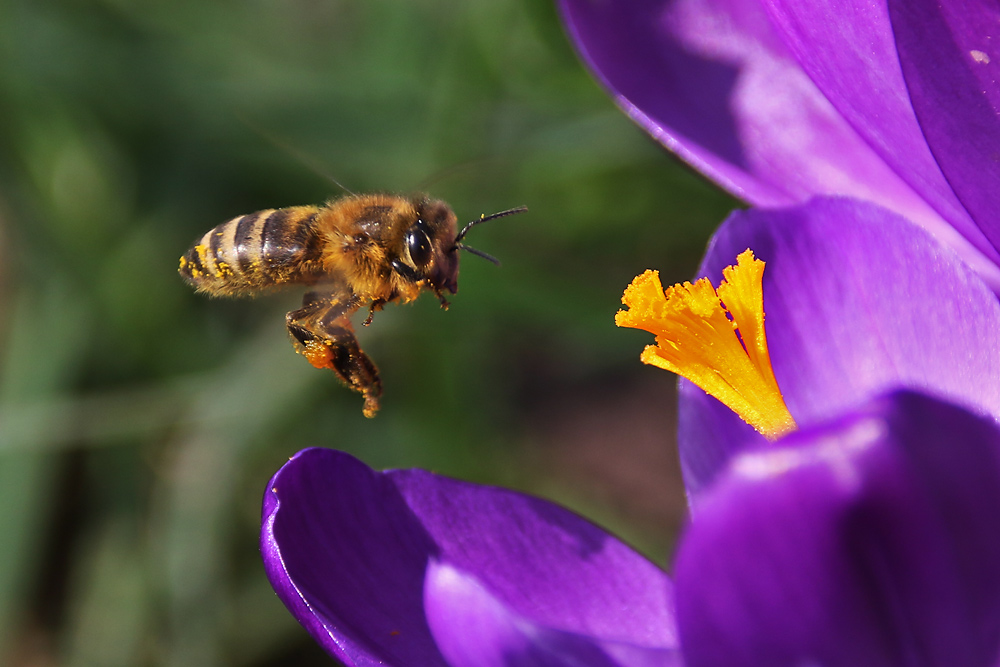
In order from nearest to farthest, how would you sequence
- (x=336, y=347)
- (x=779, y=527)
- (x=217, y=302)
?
(x=779, y=527), (x=336, y=347), (x=217, y=302)

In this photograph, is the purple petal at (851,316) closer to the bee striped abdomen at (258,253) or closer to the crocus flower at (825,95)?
the crocus flower at (825,95)

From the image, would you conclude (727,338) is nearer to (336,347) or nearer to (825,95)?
(825,95)

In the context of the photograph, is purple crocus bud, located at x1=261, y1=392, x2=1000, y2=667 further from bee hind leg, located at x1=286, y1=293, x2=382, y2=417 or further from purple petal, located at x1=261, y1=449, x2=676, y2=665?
bee hind leg, located at x1=286, y1=293, x2=382, y2=417

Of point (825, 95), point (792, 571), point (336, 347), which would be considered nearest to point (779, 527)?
point (792, 571)

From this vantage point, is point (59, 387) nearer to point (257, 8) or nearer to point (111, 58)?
point (111, 58)

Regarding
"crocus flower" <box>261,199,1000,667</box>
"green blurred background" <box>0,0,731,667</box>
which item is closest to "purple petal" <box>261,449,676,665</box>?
"crocus flower" <box>261,199,1000,667</box>

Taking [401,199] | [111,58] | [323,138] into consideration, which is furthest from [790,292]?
[111,58]
